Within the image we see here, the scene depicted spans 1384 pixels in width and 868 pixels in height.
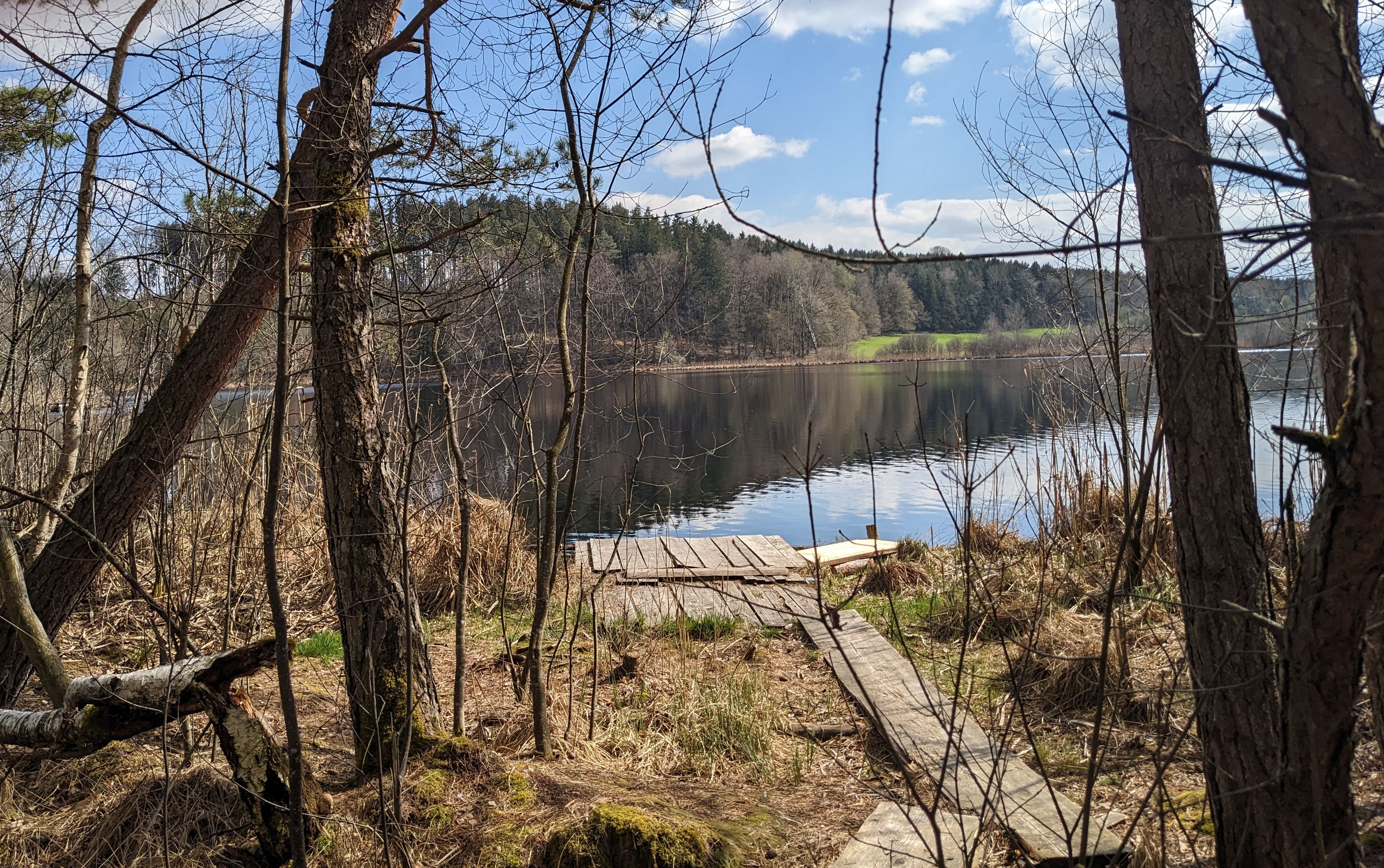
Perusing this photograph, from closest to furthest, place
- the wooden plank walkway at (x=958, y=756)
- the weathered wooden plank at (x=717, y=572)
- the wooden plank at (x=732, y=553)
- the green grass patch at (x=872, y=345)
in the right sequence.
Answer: the wooden plank walkway at (x=958, y=756) < the weathered wooden plank at (x=717, y=572) < the wooden plank at (x=732, y=553) < the green grass patch at (x=872, y=345)

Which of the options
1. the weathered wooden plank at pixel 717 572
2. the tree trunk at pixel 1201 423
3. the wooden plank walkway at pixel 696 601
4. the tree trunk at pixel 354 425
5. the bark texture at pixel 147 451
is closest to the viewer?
the tree trunk at pixel 1201 423

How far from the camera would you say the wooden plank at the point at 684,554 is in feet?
27.4

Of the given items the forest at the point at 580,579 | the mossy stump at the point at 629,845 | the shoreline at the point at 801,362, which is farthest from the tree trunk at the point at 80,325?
the shoreline at the point at 801,362

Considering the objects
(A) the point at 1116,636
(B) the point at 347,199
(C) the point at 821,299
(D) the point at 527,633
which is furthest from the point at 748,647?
(C) the point at 821,299

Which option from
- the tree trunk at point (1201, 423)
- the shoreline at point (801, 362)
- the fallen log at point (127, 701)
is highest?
the shoreline at point (801, 362)

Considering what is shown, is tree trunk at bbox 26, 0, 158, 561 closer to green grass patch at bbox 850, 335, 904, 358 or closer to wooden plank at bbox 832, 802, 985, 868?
wooden plank at bbox 832, 802, 985, 868

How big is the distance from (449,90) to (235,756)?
2967 mm

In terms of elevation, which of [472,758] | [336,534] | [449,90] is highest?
[449,90]

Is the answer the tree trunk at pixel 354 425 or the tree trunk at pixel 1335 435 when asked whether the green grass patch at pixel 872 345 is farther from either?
the tree trunk at pixel 1335 435

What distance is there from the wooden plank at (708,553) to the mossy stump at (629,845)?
5.26 m

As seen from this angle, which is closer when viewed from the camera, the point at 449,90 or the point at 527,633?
the point at 449,90

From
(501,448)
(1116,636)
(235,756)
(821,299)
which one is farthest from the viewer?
(821,299)

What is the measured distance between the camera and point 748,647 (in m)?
5.76

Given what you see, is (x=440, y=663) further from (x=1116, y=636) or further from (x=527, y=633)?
(x=1116, y=636)
